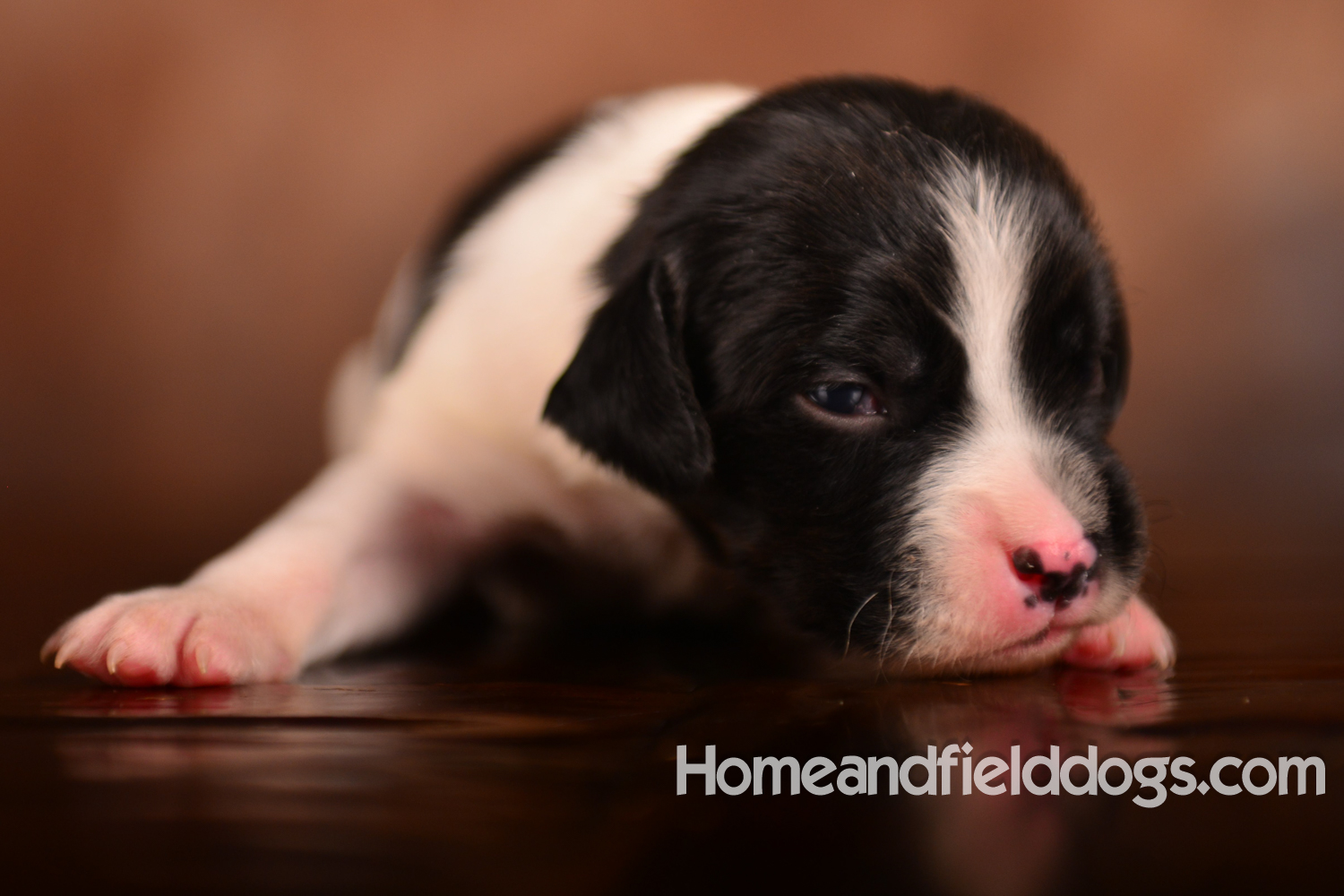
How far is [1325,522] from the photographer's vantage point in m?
2.90

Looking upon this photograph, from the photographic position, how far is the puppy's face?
1.46m

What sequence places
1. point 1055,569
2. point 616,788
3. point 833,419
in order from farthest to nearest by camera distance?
point 833,419
point 1055,569
point 616,788

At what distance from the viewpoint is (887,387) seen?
158cm

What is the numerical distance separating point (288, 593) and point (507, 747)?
630 mm

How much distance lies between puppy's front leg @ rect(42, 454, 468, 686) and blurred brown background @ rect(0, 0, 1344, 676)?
160 centimetres

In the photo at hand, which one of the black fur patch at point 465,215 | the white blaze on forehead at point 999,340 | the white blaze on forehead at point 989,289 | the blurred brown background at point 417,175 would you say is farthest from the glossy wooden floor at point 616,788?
the blurred brown background at point 417,175

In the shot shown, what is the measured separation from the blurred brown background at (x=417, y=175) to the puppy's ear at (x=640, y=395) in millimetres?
2060

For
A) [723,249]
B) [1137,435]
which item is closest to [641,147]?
[723,249]

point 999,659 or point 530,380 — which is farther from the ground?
point 530,380

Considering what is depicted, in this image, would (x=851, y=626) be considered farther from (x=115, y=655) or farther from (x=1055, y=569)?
(x=115, y=655)

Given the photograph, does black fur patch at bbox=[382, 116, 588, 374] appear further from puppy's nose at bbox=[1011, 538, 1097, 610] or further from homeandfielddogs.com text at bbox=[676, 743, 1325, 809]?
homeandfielddogs.com text at bbox=[676, 743, 1325, 809]

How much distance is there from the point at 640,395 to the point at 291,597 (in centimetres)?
54

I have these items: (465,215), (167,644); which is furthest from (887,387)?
(465,215)

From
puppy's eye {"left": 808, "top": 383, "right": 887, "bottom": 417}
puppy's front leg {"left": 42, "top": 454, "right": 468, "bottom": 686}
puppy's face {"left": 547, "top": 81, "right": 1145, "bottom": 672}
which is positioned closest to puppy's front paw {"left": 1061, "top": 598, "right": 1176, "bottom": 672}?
puppy's face {"left": 547, "top": 81, "right": 1145, "bottom": 672}
